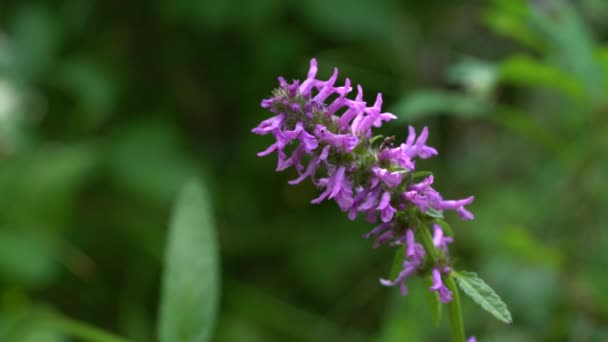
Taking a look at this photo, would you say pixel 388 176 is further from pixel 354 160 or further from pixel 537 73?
pixel 537 73

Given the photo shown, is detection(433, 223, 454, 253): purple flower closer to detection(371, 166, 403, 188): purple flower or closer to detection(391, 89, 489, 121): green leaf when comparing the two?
detection(371, 166, 403, 188): purple flower

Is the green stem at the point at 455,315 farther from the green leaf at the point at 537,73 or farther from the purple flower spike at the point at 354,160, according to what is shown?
the green leaf at the point at 537,73

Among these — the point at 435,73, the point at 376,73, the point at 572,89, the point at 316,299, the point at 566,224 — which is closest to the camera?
the point at 572,89

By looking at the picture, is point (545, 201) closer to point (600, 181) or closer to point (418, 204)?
point (600, 181)

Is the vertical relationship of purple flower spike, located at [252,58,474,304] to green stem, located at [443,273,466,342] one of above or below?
above

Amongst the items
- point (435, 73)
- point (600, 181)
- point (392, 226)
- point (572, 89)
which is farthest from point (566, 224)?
point (392, 226)

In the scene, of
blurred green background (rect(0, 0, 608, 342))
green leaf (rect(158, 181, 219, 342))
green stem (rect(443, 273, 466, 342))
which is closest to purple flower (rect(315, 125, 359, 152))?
green stem (rect(443, 273, 466, 342))

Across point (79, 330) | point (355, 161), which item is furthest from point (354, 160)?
point (79, 330)
